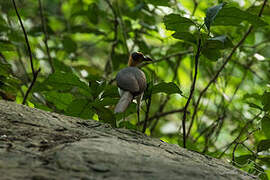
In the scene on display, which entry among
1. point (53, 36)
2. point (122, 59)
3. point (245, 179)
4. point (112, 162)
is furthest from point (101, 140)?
point (53, 36)

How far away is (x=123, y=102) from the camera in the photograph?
2.41m

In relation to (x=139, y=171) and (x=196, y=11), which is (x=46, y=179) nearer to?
(x=139, y=171)

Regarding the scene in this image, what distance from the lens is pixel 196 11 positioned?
448 cm

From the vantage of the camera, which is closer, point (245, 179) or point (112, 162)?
point (112, 162)

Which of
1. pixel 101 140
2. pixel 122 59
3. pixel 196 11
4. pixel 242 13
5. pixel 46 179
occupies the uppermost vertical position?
pixel 196 11

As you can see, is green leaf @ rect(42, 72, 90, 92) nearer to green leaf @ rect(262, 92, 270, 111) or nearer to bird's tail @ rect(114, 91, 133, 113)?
bird's tail @ rect(114, 91, 133, 113)

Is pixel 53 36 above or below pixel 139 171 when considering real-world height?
above

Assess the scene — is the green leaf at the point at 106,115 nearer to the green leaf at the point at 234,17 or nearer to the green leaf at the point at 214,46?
the green leaf at the point at 214,46

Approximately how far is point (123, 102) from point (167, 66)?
2.52 m

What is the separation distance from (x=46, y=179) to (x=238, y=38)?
3287mm

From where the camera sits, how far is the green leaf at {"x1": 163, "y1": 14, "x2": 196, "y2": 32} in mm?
2412

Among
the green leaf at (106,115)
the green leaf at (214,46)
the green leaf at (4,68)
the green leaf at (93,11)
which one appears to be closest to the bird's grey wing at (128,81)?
the green leaf at (106,115)

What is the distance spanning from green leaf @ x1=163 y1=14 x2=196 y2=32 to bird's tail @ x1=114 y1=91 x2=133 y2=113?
0.61 metres

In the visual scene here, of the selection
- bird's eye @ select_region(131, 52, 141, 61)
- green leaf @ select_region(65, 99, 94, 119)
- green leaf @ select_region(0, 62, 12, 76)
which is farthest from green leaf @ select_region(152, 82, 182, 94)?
green leaf @ select_region(0, 62, 12, 76)
